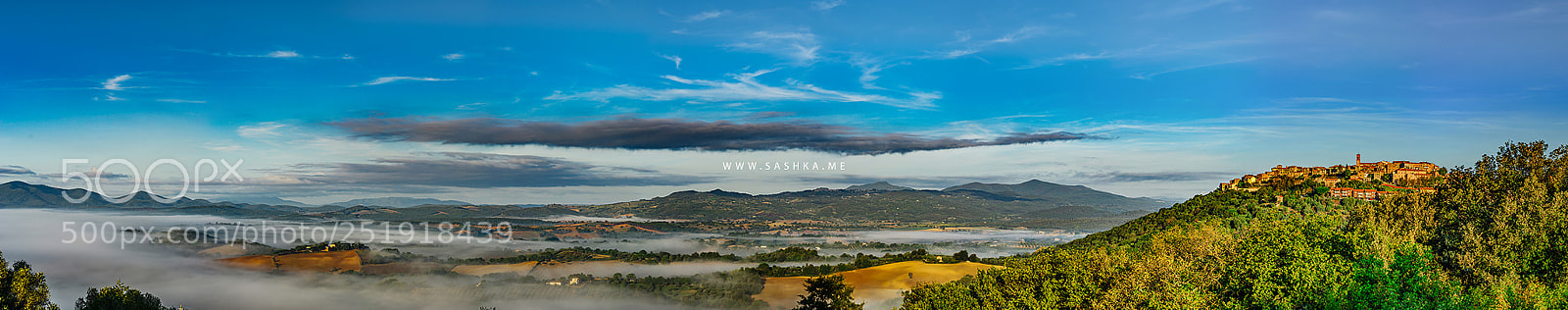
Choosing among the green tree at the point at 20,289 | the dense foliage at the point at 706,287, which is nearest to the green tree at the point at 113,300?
the green tree at the point at 20,289

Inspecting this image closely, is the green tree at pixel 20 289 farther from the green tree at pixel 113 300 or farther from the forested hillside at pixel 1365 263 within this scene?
the forested hillside at pixel 1365 263

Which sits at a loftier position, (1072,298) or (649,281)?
(1072,298)

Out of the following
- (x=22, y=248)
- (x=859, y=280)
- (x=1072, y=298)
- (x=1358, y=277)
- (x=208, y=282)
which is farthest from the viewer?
(x=208, y=282)

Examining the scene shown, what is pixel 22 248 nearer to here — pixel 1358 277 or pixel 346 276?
pixel 346 276

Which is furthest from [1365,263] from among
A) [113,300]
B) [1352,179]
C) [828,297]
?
[1352,179]

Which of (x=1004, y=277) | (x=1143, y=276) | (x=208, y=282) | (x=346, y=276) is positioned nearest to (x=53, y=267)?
(x=208, y=282)

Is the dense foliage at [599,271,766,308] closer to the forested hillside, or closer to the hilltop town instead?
the hilltop town
